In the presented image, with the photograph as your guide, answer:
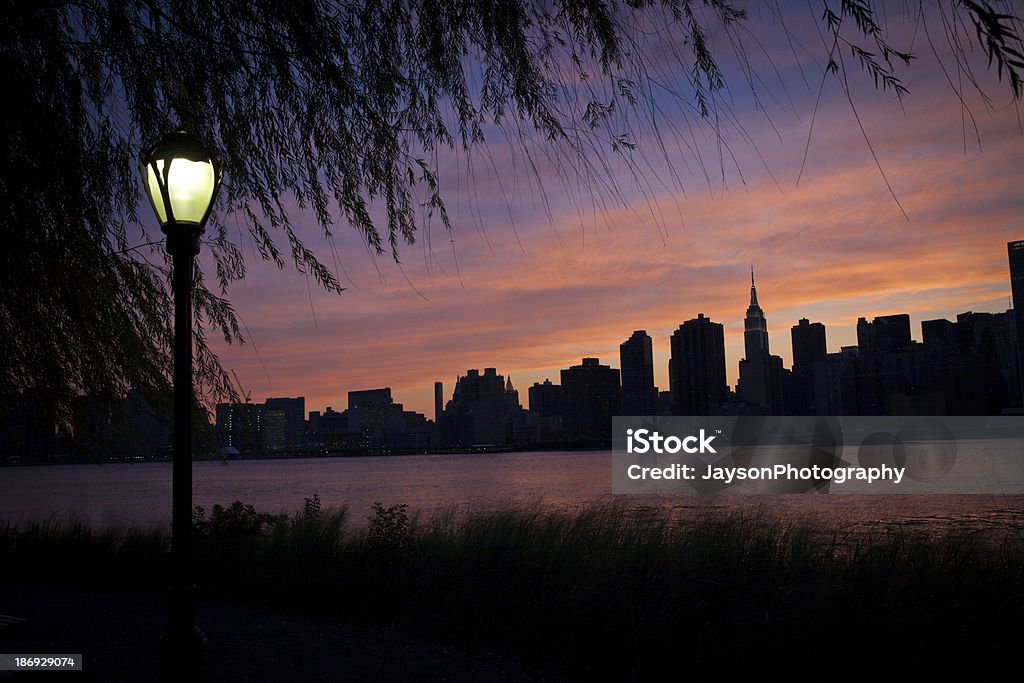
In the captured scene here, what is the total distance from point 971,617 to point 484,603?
451 centimetres

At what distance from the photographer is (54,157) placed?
4.66 meters

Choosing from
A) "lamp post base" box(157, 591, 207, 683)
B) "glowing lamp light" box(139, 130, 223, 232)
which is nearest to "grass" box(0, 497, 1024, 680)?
"lamp post base" box(157, 591, 207, 683)

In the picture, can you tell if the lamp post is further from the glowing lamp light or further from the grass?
the grass

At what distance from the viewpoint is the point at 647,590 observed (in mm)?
7250

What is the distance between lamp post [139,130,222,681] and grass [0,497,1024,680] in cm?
340

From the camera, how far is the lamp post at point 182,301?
176 inches

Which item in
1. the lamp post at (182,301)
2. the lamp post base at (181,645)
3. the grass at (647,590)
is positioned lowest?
the grass at (647,590)

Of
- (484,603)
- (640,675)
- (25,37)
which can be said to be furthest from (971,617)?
(25,37)

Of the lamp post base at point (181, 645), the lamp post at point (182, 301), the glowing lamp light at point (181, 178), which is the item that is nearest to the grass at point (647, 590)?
A: the lamp post base at point (181, 645)

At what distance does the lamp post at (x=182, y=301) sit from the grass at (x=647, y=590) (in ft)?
11.2

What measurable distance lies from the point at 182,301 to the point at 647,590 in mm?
4979

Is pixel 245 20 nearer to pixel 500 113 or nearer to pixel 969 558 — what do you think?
pixel 500 113

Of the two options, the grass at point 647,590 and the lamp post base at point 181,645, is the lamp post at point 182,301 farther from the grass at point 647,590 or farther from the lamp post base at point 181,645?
the grass at point 647,590

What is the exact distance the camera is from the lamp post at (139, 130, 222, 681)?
4461 millimetres
